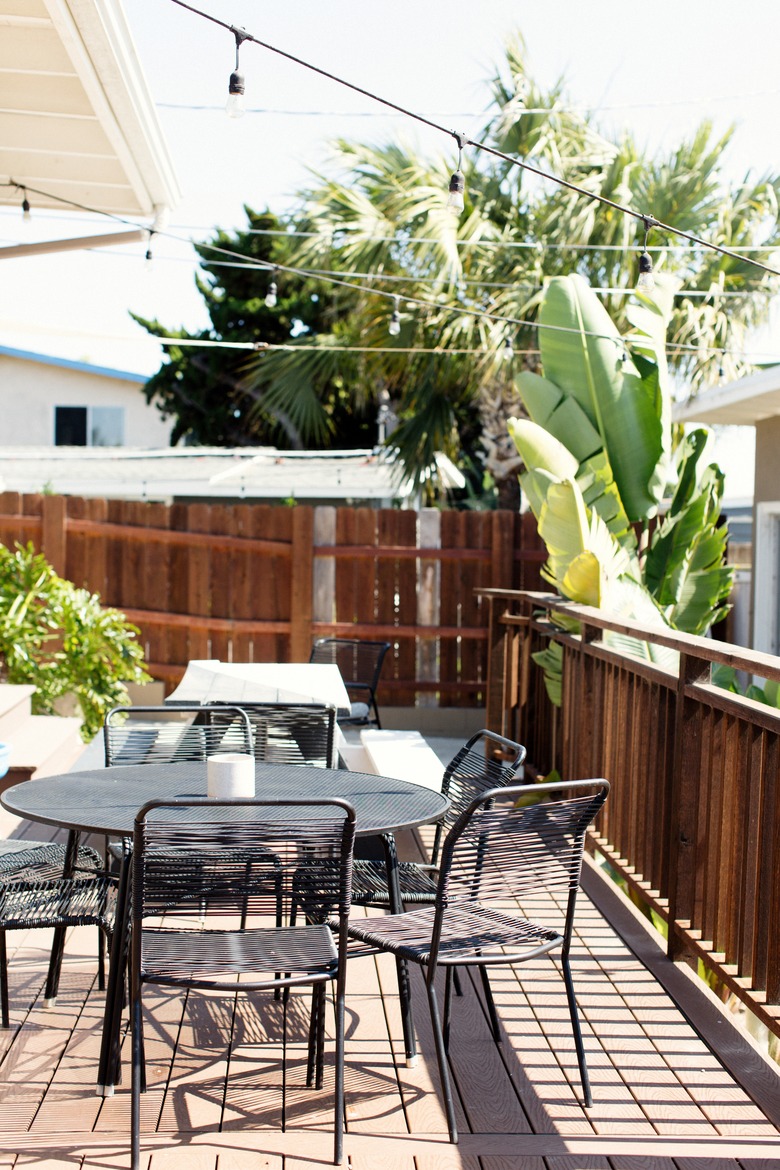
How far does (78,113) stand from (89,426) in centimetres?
1527

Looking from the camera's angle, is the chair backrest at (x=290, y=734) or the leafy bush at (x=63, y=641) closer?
the chair backrest at (x=290, y=734)

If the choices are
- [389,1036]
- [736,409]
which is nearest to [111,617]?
[736,409]

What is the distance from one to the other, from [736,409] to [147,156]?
4191mm

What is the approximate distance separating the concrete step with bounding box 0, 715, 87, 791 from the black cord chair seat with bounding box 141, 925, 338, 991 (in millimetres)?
3398

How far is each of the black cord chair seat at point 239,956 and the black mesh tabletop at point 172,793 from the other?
285mm

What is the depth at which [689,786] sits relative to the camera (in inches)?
149

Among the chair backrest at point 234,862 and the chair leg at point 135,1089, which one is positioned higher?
the chair backrest at point 234,862

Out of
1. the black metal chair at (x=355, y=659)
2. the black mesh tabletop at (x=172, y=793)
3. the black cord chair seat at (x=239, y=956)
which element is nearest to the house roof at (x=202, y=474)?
the black metal chair at (x=355, y=659)

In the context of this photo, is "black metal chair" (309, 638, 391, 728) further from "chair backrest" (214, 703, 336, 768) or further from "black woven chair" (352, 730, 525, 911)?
"black woven chair" (352, 730, 525, 911)

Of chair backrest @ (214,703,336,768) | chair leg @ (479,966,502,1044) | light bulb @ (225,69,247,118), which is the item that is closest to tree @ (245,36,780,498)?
chair backrest @ (214,703,336,768)

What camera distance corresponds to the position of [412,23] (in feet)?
37.5

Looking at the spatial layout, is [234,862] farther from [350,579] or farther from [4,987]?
[350,579]

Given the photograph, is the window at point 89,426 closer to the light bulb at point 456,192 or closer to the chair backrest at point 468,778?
the light bulb at point 456,192

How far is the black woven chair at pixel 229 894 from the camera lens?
255 cm
